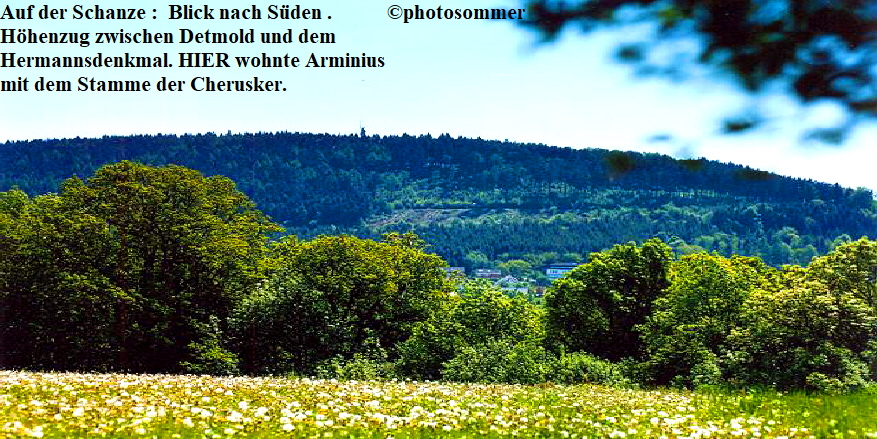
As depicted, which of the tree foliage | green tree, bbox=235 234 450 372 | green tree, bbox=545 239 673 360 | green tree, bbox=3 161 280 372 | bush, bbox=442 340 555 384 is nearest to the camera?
the tree foliage

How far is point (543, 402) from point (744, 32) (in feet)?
54.1

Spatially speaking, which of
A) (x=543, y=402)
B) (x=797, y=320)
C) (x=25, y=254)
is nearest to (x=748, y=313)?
(x=797, y=320)

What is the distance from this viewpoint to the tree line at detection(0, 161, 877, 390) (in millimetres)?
44781

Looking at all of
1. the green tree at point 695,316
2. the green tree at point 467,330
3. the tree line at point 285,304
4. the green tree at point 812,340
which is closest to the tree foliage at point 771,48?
the green tree at point 812,340

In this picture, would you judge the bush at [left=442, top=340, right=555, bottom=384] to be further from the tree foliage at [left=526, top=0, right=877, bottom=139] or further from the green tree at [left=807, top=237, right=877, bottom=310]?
the tree foliage at [left=526, top=0, right=877, bottom=139]

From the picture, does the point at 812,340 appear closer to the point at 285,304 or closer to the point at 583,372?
the point at 583,372

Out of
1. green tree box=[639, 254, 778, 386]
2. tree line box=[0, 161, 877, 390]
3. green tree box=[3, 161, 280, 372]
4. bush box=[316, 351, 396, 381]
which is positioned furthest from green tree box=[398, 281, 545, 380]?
green tree box=[3, 161, 280, 372]

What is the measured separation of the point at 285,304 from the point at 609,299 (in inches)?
827

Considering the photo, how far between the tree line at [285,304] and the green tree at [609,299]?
10cm

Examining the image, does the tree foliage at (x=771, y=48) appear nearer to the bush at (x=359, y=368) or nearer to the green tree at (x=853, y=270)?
the green tree at (x=853, y=270)

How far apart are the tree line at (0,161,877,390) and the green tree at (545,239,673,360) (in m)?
0.10

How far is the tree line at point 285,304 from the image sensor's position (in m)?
44.8

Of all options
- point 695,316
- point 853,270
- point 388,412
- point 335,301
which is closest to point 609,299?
point 695,316

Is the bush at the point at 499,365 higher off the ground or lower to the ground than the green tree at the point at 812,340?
lower
